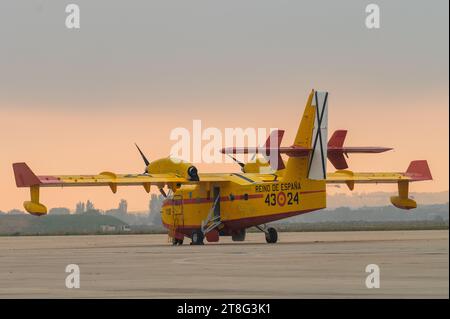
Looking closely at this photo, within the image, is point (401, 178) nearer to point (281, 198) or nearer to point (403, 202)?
point (403, 202)

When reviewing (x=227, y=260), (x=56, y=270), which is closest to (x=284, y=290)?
(x=56, y=270)

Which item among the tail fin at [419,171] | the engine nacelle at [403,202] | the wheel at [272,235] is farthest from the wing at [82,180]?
the tail fin at [419,171]

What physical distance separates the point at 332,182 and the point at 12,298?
45.6 meters

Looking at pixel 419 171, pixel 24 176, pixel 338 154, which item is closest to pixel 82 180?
pixel 24 176

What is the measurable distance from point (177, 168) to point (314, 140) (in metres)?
9.33

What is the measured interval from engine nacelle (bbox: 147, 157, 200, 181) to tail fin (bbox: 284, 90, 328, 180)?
677cm

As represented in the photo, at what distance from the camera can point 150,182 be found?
6756cm

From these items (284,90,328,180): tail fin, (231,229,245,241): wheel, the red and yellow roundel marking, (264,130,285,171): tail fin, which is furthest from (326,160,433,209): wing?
(284,90,328,180): tail fin

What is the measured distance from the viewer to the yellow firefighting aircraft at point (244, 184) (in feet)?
210

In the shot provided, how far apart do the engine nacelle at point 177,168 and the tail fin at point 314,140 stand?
6.77 meters

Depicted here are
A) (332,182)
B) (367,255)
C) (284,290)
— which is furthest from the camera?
(332,182)

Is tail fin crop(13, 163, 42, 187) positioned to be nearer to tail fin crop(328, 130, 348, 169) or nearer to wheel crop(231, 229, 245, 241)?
wheel crop(231, 229, 245, 241)

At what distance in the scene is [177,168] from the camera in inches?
2707
